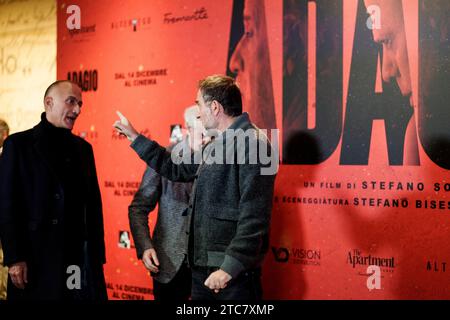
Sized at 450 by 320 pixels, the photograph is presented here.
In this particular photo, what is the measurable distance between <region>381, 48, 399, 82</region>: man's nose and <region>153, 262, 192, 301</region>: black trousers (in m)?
1.41

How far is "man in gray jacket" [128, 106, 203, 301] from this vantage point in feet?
10.2

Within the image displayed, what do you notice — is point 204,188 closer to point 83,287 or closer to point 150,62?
point 83,287

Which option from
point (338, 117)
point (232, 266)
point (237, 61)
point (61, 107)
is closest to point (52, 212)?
point (61, 107)

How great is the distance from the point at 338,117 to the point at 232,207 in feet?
3.47

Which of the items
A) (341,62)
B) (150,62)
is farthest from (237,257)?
(150,62)

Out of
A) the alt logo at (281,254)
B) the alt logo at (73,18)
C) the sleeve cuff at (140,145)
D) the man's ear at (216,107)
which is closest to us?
the man's ear at (216,107)

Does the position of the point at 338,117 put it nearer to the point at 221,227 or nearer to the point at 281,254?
the point at 281,254

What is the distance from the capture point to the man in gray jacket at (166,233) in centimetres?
309

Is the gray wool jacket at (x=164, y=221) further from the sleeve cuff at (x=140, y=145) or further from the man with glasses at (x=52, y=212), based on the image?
the sleeve cuff at (x=140, y=145)

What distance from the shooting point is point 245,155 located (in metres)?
2.45

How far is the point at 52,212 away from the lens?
3055 millimetres

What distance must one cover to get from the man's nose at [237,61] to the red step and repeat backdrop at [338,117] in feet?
0.04

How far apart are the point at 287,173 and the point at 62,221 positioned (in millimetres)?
1254

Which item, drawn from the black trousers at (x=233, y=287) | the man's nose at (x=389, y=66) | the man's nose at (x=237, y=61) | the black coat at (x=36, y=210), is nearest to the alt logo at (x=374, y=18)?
the man's nose at (x=389, y=66)
